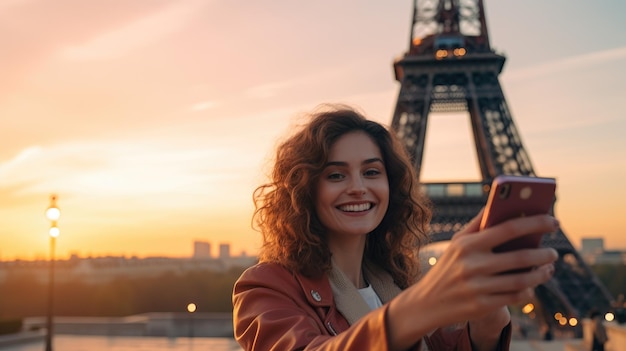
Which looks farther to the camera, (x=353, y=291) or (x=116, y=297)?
(x=116, y=297)

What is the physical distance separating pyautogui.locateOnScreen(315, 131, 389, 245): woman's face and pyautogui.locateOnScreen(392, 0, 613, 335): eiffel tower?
103ft

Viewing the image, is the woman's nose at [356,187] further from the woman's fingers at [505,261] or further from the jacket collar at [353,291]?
the woman's fingers at [505,261]

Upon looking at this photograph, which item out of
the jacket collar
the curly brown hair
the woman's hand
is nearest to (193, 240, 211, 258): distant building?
the curly brown hair

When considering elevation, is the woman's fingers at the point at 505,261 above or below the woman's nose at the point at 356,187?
below

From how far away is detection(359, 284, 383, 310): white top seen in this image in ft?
7.78

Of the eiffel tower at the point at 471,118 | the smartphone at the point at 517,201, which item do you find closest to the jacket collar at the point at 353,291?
the smartphone at the point at 517,201

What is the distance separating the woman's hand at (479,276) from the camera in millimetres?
1238

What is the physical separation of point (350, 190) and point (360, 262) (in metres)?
0.37

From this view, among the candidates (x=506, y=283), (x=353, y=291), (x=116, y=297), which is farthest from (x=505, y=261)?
(x=116, y=297)

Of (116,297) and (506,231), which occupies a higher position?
(506,231)

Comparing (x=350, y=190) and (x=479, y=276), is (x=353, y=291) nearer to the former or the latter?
(x=350, y=190)

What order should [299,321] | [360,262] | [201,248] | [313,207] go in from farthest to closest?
1. [201,248]
2. [360,262]
3. [313,207]
4. [299,321]

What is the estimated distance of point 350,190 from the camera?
2225 mm

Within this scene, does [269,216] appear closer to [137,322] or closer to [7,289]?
[137,322]
